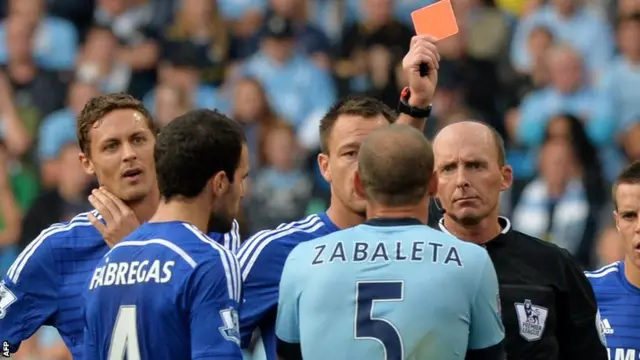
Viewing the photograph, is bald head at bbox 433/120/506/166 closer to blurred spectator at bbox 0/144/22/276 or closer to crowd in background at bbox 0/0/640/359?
crowd in background at bbox 0/0/640/359

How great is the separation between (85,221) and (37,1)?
29.8ft

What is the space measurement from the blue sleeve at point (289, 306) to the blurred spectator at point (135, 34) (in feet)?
30.1

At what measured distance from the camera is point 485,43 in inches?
527

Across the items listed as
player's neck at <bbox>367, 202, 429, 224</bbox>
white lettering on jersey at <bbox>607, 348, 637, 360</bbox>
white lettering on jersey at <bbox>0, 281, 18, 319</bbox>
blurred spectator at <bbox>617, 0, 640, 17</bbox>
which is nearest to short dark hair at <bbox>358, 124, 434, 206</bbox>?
player's neck at <bbox>367, 202, 429, 224</bbox>

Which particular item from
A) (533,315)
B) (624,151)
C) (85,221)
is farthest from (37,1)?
(533,315)

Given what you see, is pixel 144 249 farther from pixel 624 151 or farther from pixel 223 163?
pixel 624 151

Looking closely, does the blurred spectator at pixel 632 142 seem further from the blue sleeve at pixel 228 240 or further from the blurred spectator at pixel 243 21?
the blue sleeve at pixel 228 240

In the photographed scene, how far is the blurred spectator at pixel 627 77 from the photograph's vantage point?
12.1m

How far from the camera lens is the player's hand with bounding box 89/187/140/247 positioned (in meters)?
6.03

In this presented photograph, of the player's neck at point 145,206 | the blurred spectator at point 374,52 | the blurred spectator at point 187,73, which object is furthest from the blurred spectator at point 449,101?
the player's neck at point 145,206

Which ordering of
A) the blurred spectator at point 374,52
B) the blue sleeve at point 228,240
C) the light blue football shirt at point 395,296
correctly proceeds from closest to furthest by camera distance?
the light blue football shirt at point 395,296 < the blue sleeve at point 228,240 < the blurred spectator at point 374,52

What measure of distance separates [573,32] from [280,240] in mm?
7460

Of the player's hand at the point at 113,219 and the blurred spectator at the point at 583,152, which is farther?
the blurred spectator at the point at 583,152

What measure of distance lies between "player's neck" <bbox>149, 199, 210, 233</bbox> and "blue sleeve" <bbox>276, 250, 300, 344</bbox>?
419 mm
